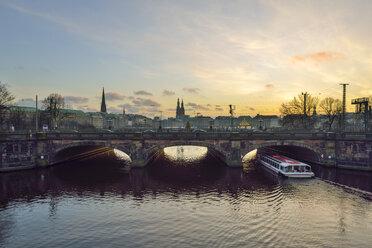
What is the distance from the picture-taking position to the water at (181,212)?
20.2 m

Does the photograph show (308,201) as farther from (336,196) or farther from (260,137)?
(260,137)

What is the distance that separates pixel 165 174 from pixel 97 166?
2049 centimetres

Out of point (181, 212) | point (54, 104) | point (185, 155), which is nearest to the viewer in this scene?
point (181, 212)

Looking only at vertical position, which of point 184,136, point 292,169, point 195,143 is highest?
point 184,136

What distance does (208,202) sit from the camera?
2964cm

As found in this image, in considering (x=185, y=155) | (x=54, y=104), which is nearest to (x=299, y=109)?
(x=185, y=155)

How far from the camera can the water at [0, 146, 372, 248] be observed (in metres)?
20.2

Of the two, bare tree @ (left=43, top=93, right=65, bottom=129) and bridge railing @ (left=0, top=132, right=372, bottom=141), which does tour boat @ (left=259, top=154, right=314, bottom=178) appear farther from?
bare tree @ (left=43, top=93, right=65, bottom=129)

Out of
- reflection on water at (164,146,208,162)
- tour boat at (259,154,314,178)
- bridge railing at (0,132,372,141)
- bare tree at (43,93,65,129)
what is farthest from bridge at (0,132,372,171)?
bare tree at (43,93,65,129)

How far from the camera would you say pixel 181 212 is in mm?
26391

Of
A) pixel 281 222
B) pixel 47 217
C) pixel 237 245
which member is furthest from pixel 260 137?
pixel 47 217

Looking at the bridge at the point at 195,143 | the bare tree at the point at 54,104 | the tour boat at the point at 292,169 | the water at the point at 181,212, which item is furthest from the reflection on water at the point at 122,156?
the tour boat at the point at 292,169

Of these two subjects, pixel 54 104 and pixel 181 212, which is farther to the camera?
pixel 54 104

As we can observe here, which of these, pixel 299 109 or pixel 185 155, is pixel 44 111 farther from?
pixel 299 109
